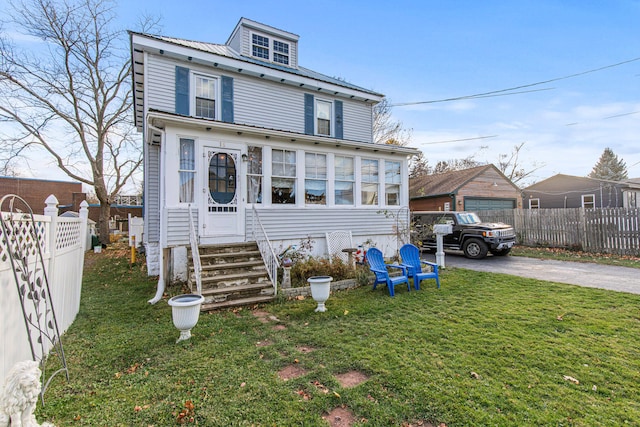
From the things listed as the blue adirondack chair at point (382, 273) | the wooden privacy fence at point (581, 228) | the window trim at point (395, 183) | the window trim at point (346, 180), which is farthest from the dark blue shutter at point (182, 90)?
the wooden privacy fence at point (581, 228)

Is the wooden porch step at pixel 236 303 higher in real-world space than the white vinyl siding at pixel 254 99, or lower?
lower

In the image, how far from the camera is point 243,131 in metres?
7.36

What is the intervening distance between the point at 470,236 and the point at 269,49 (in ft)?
35.5

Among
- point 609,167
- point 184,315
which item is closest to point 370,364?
point 184,315

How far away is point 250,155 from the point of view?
304 inches

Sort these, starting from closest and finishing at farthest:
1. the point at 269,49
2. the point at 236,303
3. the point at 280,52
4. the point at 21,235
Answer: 1. the point at 21,235
2. the point at 236,303
3. the point at 269,49
4. the point at 280,52

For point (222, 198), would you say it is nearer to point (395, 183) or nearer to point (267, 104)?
point (267, 104)

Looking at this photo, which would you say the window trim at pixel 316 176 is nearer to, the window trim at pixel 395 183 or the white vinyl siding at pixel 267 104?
the window trim at pixel 395 183

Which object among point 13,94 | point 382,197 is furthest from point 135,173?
point 382,197

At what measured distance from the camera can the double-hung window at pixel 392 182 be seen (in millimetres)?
9883

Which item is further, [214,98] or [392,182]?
[392,182]

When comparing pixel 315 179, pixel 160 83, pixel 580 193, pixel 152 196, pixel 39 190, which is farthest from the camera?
pixel 39 190

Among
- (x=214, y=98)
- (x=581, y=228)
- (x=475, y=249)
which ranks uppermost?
(x=214, y=98)

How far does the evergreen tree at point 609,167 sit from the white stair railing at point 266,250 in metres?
59.6
